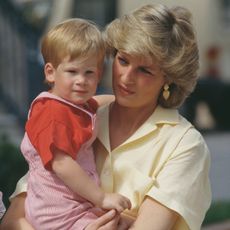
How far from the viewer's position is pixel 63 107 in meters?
3.07

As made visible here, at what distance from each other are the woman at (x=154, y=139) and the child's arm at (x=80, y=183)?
4cm

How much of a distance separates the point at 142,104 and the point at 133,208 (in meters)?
0.36

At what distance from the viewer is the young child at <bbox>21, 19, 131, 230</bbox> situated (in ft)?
9.90

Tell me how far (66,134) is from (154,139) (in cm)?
36

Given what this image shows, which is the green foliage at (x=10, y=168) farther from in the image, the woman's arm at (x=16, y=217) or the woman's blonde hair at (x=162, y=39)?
the woman's blonde hair at (x=162, y=39)

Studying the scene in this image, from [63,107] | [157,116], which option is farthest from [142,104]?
[63,107]

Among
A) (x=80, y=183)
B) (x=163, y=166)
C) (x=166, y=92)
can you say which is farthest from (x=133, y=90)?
(x=80, y=183)

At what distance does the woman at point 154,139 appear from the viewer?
10.2ft

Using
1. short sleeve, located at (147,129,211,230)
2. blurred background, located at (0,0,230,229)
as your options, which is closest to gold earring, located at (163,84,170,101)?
short sleeve, located at (147,129,211,230)

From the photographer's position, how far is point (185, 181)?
10.3 feet

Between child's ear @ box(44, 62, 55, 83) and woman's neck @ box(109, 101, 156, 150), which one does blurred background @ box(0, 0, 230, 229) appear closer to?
woman's neck @ box(109, 101, 156, 150)

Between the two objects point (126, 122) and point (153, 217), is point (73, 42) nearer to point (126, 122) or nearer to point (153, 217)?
point (126, 122)

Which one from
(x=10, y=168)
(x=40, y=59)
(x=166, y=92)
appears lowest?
(x=40, y=59)

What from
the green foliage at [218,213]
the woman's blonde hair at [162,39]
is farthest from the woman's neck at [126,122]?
the green foliage at [218,213]
